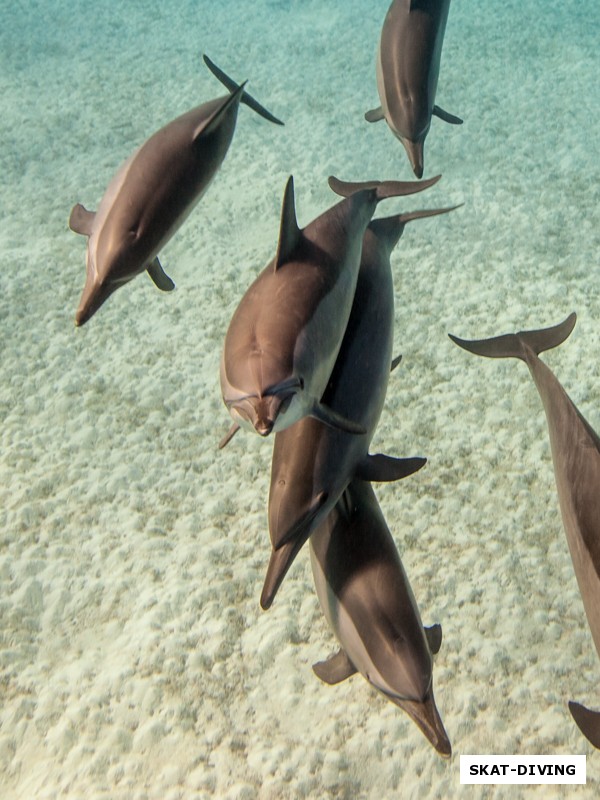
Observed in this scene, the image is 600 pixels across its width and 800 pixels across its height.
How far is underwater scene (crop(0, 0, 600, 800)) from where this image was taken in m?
1.49

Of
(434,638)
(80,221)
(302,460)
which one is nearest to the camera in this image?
(302,460)

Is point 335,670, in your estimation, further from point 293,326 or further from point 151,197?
point 151,197

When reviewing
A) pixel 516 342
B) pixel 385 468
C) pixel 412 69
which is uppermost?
pixel 412 69

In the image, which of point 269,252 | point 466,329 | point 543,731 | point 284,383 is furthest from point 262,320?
point 269,252

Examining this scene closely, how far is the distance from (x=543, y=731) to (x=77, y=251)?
11.4 ft

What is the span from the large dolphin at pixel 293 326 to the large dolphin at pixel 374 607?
1.18ft

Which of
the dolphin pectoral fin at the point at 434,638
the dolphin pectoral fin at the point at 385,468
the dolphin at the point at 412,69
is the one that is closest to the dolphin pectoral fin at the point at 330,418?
the dolphin pectoral fin at the point at 385,468

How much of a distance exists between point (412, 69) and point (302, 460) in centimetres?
142

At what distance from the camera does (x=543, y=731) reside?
196 centimetres

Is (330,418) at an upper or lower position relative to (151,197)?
lower

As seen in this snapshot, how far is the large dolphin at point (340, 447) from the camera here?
1354 millimetres

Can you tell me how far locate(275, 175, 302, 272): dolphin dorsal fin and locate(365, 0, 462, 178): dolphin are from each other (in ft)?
2.48

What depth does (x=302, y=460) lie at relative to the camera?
144cm

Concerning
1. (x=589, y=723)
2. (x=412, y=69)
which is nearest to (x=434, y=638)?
(x=589, y=723)
